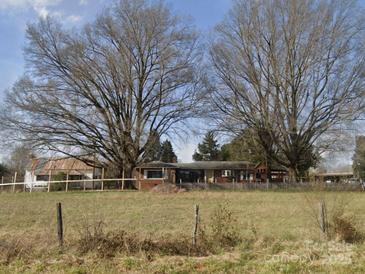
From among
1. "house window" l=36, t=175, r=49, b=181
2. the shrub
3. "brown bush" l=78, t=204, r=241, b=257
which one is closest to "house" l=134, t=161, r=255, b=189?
"house window" l=36, t=175, r=49, b=181

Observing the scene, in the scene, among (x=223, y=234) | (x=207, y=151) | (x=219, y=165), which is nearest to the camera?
(x=223, y=234)

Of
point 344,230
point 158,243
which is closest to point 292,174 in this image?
point 344,230

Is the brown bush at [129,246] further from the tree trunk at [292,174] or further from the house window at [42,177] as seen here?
the house window at [42,177]

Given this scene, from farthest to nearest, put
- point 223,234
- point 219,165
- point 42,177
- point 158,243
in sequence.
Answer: point 42,177 → point 219,165 → point 223,234 → point 158,243

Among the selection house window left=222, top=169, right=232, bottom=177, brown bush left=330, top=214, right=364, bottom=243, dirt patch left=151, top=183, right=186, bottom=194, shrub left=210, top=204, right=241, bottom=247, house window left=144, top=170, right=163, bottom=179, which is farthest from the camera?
house window left=222, top=169, right=232, bottom=177

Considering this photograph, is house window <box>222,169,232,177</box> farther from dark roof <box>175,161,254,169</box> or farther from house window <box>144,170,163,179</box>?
house window <box>144,170,163,179</box>

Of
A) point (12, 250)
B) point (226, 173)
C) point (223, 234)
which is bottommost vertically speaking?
point (12, 250)

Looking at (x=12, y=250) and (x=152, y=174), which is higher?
(x=152, y=174)

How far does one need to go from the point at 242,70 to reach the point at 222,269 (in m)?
32.5

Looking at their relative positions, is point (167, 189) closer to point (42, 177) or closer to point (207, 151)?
point (42, 177)

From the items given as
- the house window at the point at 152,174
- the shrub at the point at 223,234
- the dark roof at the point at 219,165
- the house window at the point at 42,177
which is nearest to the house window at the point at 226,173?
the dark roof at the point at 219,165

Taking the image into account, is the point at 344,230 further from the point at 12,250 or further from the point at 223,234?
the point at 12,250

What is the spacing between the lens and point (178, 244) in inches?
333

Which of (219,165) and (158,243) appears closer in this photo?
(158,243)
